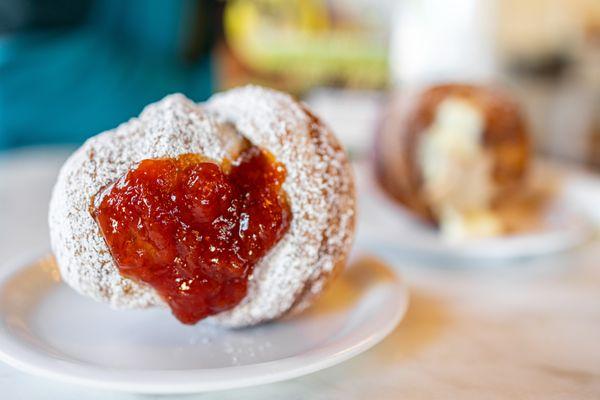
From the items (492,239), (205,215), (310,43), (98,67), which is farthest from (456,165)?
(310,43)

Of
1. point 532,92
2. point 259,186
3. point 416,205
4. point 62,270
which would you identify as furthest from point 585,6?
point 62,270

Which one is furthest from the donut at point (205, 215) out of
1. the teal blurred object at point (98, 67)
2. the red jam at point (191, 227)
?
the teal blurred object at point (98, 67)

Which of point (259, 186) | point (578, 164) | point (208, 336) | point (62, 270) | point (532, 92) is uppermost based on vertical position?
point (259, 186)

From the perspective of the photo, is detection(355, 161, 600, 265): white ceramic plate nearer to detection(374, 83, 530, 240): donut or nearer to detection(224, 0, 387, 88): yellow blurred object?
detection(374, 83, 530, 240): donut

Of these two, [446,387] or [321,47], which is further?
[321,47]

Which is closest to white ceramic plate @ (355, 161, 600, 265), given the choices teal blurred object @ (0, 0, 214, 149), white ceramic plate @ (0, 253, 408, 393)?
white ceramic plate @ (0, 253, 408, 393)

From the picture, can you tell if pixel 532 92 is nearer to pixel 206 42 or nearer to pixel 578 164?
pixel 578 164
